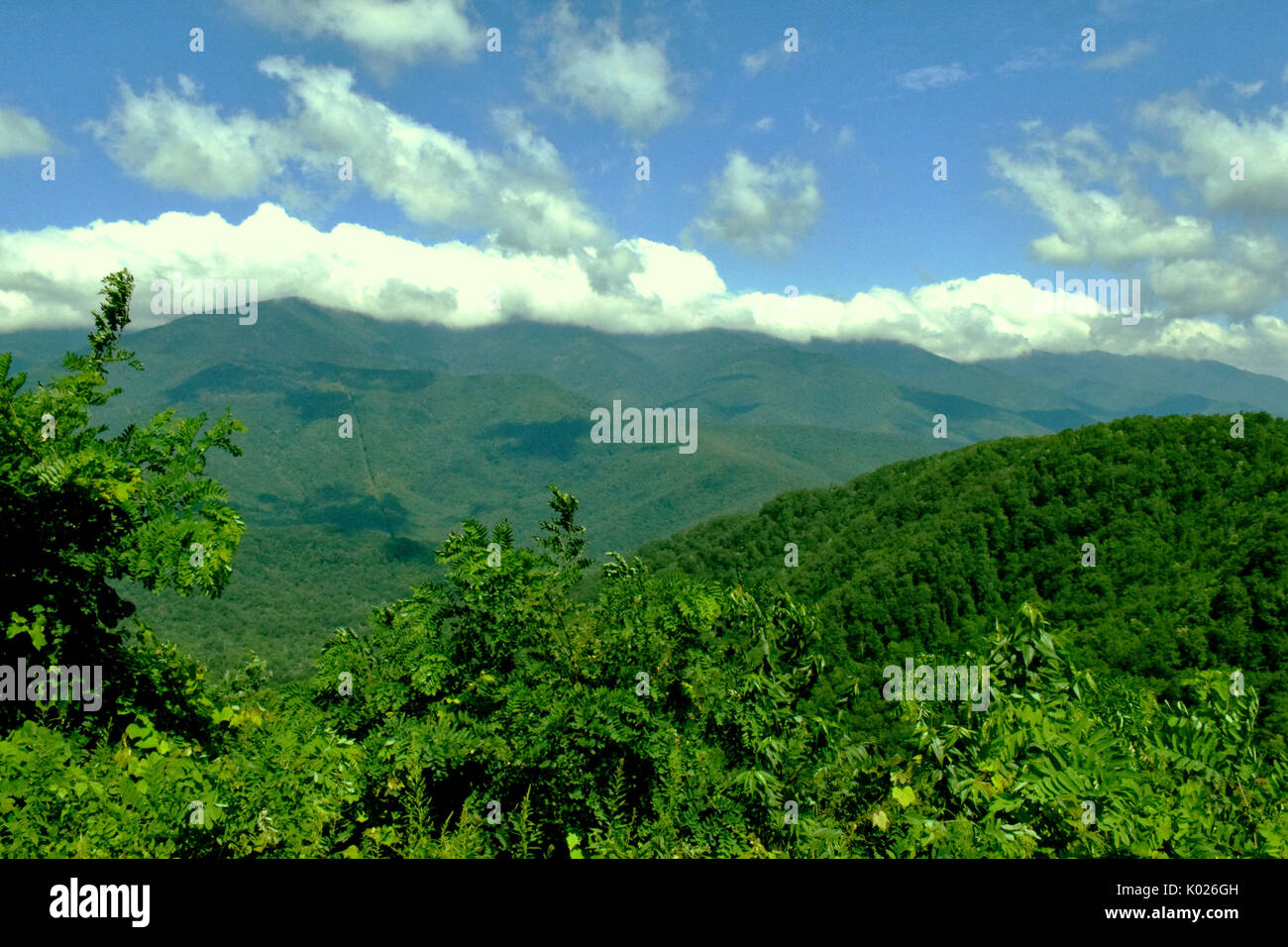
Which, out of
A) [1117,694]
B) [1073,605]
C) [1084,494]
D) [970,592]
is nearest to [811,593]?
[970,592]

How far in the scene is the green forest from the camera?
3912 millimetres

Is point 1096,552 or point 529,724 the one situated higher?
point 529,724

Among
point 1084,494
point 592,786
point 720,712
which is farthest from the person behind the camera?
point 1084,494

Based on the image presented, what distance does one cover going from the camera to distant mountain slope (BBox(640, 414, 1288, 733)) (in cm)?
4247

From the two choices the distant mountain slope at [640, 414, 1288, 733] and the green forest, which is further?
the distant mountain slope at [640, 414, 1288, 733]

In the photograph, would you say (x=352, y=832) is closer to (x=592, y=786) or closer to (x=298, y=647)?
(x=592, y=786)

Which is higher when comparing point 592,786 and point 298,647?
point 592,786

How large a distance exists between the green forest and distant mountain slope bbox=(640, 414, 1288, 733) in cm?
3179

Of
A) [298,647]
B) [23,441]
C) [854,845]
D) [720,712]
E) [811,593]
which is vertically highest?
[23,441]

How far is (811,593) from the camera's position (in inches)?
2709

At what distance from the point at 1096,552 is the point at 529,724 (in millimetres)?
66160

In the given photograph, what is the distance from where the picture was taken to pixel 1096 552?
60562 mm
